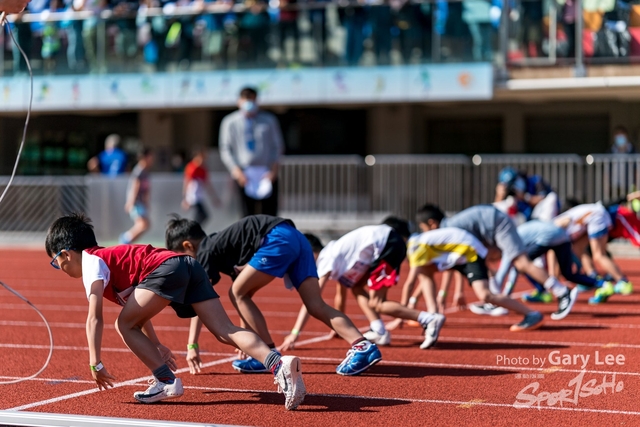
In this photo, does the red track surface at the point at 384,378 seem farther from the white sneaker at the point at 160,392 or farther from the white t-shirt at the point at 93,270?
the white t-shirt at the point at 93,270

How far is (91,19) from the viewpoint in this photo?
2217 cm

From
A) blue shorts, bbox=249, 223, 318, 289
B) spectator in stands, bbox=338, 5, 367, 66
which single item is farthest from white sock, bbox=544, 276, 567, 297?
spectator in stands, bbox=338, 5, 367, 66

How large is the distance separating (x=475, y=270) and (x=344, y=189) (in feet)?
35.4

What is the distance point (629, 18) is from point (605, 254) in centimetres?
843

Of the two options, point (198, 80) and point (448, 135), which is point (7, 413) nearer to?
point (198, 80)

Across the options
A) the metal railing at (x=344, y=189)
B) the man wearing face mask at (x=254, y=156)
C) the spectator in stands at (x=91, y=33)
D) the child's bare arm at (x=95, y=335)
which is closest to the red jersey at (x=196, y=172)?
the metal railing at (x=344, y=189)

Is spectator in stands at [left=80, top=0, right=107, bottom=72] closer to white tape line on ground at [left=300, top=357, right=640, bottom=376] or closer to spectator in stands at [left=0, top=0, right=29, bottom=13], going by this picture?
white tape line on ground at [left=300, top=357, right=640, bottom=376]

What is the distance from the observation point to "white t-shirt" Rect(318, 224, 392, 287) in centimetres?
805

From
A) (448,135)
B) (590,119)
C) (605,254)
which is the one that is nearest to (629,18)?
(590,119)

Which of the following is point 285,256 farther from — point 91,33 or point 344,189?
point 91,33

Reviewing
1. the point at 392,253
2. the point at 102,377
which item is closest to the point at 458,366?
the point at 392,253

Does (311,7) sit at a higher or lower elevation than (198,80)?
higher

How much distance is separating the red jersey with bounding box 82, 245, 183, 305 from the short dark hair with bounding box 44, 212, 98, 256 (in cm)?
6

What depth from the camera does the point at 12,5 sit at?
20.2 feet
